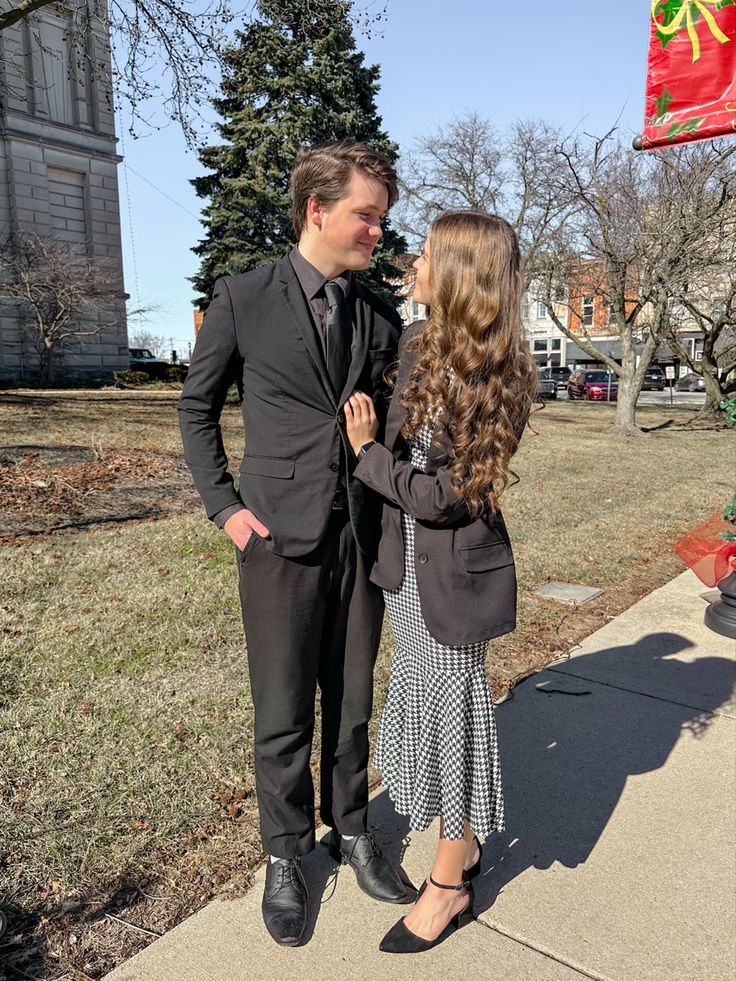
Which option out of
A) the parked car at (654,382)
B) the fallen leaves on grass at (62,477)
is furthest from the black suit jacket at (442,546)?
the parked car at (654,382)

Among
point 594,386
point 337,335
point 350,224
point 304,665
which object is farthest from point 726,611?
point 594,386

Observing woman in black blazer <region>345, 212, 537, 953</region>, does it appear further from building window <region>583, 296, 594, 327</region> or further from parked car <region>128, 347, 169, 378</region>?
parked car <region>128, 347, 169, 378</region>

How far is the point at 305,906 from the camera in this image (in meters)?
2.40

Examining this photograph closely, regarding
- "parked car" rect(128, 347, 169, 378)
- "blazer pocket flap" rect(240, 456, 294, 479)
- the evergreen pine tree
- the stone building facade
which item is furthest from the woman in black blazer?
"parked car" rect(128, 347, 169, 378)

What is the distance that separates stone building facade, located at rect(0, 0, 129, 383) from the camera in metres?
29.2

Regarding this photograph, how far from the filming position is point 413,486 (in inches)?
85.0

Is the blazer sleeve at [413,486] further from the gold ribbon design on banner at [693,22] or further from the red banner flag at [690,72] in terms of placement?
the gold ribbon design on banner at [693,22]

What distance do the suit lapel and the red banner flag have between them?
9.82 ft

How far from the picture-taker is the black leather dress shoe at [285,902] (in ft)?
7.55

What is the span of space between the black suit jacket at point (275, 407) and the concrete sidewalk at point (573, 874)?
116 cm

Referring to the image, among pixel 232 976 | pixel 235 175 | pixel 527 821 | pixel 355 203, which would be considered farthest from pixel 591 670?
pixel 235 175

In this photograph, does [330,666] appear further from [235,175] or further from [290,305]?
[235,175]

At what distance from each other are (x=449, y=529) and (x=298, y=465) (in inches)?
18.9

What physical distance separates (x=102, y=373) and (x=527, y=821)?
31350 millimetres
